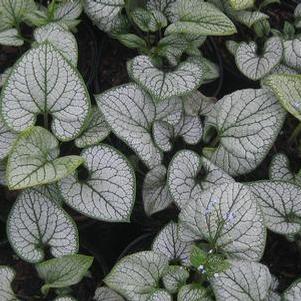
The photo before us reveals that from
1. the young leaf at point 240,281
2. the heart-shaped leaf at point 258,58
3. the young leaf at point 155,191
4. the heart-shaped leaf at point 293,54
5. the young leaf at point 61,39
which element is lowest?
the young leaf at point 155,191

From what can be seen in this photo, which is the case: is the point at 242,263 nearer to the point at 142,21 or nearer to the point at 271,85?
the point at 271,85

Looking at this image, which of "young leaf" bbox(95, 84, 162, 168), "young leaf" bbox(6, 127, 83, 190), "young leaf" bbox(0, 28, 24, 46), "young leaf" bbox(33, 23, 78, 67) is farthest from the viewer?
"young leaf" bbox(0, 28, 24, 46)

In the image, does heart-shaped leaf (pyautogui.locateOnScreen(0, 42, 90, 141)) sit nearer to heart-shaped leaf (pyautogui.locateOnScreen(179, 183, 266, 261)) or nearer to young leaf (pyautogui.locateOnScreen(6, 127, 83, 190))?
young leaf (pyautogui.locateOnScreen(6, 127, 83, 190))

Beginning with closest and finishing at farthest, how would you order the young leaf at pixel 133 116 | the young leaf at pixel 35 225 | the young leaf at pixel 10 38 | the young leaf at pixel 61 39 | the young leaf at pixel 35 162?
the young leaf at pixel 35 162, the young leaf at pixel 35 225, the young leaf at pixel 133 116, the young leaf at pixel 61 39, the young leaf at pixel 10 38

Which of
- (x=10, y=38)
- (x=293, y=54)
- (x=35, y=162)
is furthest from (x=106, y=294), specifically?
(x=293, y=54)

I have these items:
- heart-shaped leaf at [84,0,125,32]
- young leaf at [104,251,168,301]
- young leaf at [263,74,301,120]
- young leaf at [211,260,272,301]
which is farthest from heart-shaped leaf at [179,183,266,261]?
heart-shaped leaf at [84,0,125,32]

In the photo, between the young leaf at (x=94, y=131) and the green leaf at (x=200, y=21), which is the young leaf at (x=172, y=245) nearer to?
the young leaf at (x=94, y=131)

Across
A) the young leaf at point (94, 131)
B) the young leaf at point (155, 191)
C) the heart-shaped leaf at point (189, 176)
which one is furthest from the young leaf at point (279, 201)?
the young leaf at point (94, 131)
